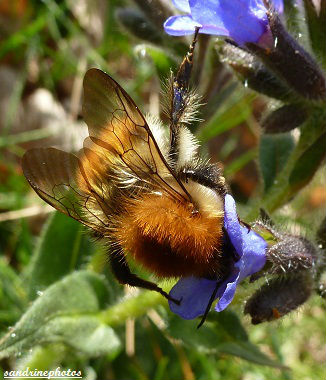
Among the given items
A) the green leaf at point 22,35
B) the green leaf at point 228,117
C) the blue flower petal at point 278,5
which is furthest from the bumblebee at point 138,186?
the green leaf at point 22,35

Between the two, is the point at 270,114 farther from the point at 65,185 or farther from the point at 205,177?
the point at 65,185

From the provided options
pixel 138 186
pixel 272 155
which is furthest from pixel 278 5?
pixel 138 186

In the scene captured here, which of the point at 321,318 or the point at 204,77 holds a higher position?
the point at 204,77

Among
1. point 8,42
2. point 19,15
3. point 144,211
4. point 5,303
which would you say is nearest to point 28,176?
point 144,211

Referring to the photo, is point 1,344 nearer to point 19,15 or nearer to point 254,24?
point 254,24

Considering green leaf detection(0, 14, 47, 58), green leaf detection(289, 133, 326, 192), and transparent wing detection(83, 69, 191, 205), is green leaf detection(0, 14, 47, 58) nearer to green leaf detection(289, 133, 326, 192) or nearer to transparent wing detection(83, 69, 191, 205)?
green leaf detection(289, 133, 326, 192)

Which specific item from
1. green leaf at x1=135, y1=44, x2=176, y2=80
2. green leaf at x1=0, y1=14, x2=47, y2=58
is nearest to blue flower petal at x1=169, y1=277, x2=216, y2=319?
green leaf at x1=135, y1=44, x2=176, y2=80
